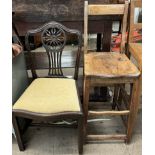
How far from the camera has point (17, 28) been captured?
1.73 m

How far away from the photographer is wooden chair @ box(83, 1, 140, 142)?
1335 mm

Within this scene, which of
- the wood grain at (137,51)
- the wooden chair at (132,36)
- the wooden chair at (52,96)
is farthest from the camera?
the wooden chair at (132,36)

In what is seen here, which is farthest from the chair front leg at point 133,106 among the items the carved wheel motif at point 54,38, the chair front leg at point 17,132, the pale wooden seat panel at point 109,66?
the chair front leg at point 17,132

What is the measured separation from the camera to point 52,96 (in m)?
1.39

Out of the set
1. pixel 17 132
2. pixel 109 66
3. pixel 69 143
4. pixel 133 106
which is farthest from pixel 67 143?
pixel 109 66

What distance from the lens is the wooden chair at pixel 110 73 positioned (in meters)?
1.33

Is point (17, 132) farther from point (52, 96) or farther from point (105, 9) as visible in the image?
point (105, 9)

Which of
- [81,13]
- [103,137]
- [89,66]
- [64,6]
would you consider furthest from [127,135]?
[64,6]

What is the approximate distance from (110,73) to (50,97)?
0.45 metres

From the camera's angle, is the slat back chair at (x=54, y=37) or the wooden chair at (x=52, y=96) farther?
the slat back chair at (x=54, y=37)

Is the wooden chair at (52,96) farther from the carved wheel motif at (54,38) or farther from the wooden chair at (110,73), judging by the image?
the wooden chair at (110,73)

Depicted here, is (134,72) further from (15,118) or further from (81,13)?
(15,118)

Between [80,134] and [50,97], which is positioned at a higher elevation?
[50,97]
